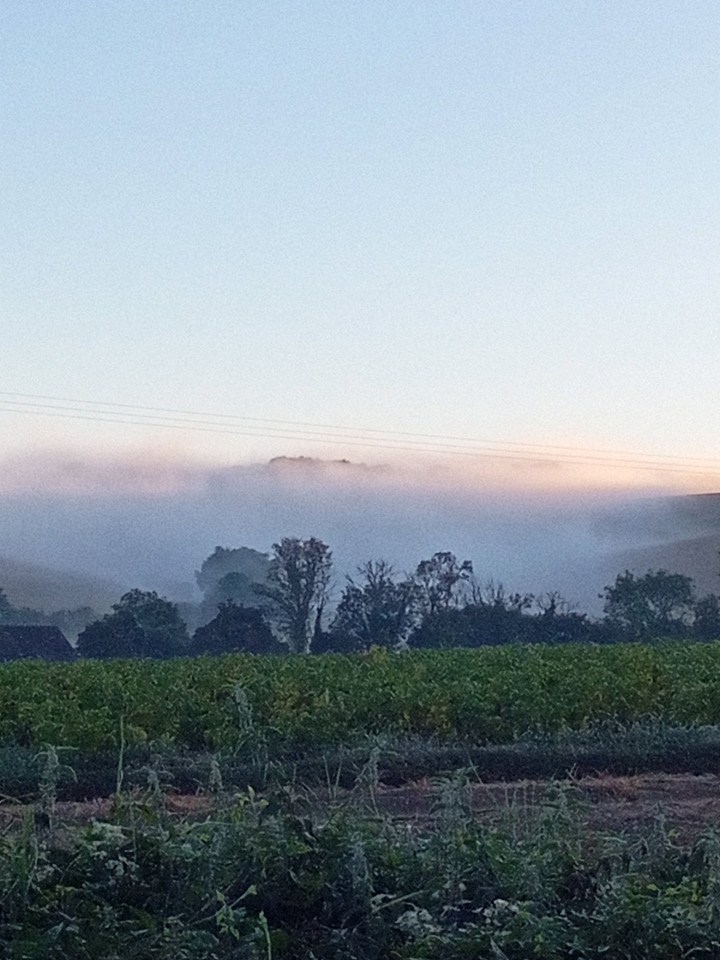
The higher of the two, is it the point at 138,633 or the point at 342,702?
the point at 342,702

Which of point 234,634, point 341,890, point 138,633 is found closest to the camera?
point 341,890

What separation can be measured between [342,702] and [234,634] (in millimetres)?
28881

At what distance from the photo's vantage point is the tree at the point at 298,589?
53.5 m

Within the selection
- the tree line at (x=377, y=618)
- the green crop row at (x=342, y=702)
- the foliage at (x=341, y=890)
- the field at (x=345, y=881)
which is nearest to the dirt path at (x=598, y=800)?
the field at (x=345, y=881)

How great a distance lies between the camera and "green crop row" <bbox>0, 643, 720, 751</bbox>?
1417cm

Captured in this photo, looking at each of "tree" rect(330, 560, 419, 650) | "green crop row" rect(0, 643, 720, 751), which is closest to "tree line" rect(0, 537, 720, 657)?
"tree" rect(330, 560, 419, 650)

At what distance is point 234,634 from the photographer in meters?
43.5

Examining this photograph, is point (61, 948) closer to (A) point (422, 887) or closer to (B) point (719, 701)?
(A) point (422, 887)

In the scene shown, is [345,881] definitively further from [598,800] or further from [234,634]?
[234,634]

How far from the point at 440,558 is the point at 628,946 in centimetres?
5037

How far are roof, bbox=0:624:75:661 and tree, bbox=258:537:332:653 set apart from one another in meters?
11.1

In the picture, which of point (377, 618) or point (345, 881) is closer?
point (345, 881)

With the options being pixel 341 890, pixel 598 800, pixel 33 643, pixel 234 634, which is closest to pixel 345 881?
pixel 341 890

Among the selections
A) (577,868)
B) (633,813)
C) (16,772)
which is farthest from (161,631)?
A: (577,868)
